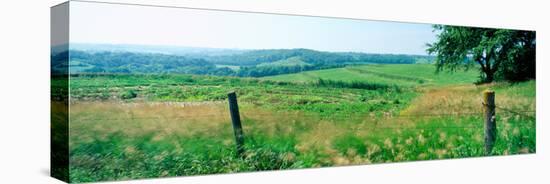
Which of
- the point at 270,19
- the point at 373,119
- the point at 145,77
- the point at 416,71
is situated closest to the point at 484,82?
the point at 416,71

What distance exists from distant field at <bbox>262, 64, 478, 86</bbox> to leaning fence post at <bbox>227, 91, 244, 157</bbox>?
0.62m

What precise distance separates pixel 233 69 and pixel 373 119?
2322 millimetres

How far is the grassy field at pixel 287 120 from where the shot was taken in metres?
8.21

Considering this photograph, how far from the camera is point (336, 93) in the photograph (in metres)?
9.87

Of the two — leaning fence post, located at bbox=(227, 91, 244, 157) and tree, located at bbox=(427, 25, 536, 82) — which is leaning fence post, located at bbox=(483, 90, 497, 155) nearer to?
tree, located at bbox=(427, 25, 536, 82)

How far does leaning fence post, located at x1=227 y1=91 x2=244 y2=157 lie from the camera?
29.7ft

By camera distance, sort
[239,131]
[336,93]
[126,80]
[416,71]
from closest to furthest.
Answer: [126,80] → [239,131] → [336,93] → [416,71]

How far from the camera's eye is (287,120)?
9.44 meters

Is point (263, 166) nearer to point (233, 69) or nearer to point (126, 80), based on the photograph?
point (233, 69)

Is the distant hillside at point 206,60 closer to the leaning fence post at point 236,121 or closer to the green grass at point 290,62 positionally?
the green grass at point 290,62

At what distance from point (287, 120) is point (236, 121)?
770mm

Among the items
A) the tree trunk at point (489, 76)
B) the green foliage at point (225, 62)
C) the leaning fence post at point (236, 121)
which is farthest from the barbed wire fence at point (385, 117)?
the green foliage at point (225, 62)

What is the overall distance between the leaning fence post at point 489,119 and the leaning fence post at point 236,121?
13.9ft

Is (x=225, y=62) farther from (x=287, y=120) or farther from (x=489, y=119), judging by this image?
(x=489, y=119)
